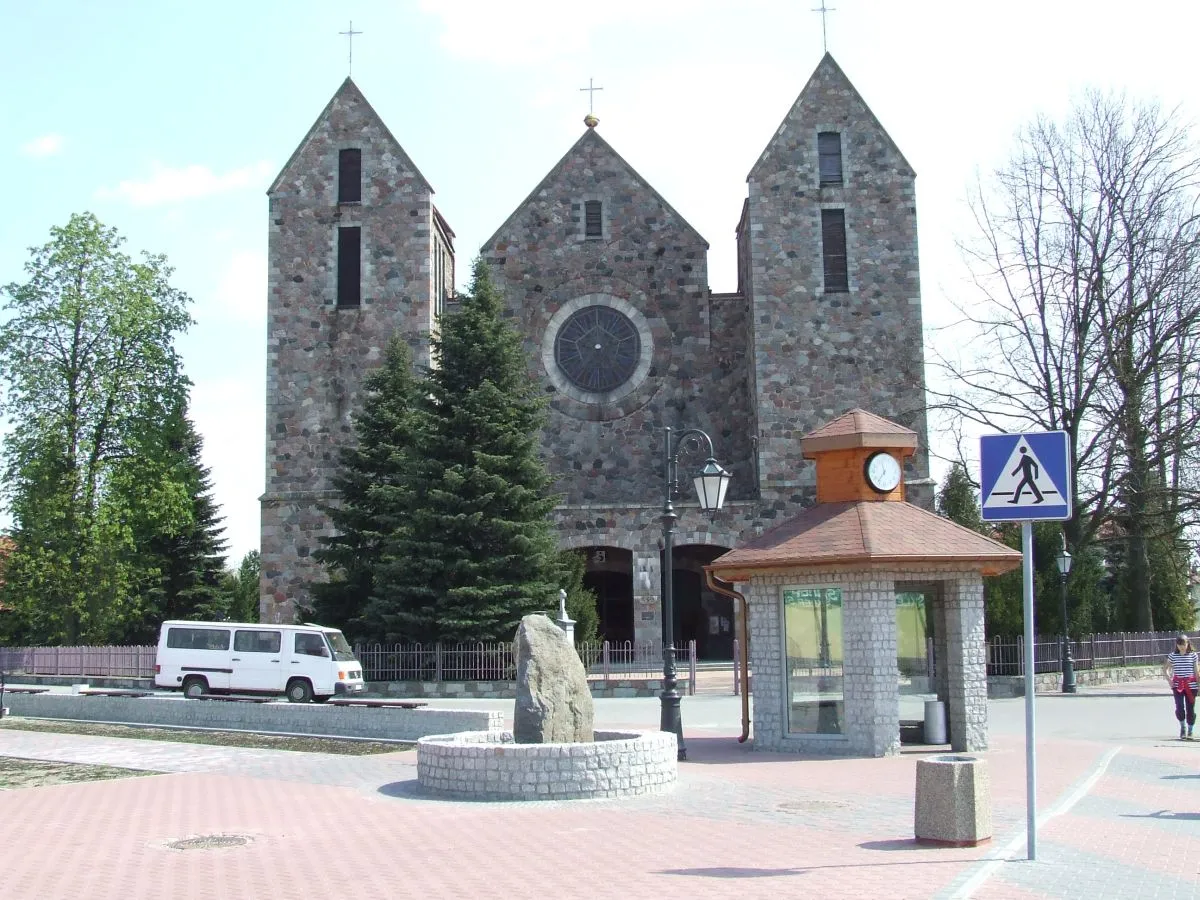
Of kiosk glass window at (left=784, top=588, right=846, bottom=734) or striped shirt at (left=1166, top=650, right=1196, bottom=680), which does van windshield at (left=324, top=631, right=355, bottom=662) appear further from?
striped shirt at (left=1166, top=650, right=1196, bottom=680)

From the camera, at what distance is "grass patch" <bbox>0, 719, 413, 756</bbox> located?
699 inches

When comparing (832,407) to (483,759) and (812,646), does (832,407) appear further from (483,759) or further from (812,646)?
(483,759)

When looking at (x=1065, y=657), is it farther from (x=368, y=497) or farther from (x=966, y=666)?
(x=368, y=497)

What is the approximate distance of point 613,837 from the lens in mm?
9828

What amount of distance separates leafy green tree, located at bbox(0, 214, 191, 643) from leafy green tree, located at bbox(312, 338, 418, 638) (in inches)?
393

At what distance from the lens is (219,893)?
26.0ft

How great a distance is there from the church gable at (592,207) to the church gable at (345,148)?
10.6 ft

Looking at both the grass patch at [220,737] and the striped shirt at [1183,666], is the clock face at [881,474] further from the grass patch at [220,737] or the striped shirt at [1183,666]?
the grass patch at [220,737]

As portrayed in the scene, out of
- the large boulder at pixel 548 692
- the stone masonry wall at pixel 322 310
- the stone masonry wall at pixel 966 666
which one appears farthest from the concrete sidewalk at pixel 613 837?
the stone masonry wall at pixel 322 310

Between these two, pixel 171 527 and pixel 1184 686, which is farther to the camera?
pixel 171 527

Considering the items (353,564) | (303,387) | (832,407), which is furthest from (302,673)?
(832,407)

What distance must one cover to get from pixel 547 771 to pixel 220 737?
9792mm

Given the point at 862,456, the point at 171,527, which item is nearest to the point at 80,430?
the point at 171,527

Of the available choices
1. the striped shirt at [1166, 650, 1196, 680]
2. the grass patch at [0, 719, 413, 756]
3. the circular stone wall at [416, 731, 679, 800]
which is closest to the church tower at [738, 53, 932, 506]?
the striped shirt at [1166, 650, 1196, 680]
